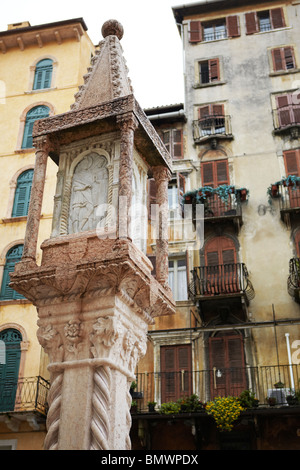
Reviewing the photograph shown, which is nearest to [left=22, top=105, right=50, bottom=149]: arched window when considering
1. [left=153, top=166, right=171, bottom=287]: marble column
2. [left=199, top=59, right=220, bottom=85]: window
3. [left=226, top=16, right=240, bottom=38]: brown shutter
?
[left=199, top=59, right=220, bottom=85]: window

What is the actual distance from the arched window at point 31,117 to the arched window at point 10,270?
16.1 ft

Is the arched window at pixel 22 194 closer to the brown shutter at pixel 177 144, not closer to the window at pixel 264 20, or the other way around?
the brown shutter at pixel 177 144

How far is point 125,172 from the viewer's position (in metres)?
7.81

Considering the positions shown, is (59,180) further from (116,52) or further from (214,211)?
(214,211)

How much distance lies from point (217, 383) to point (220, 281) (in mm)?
3448

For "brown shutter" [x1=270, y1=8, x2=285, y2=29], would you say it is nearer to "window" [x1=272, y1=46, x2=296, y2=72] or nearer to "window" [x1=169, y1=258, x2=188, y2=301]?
"window" [x1=272, y1=46, x2=296, y2=72]

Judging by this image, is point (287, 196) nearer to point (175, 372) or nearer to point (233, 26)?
point (175, 372)

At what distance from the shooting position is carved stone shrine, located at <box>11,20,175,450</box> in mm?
6703

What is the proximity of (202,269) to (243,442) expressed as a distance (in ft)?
19.5

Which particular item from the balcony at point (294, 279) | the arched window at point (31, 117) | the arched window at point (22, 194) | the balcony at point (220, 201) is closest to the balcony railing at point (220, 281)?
the balcony at point (294, 279)

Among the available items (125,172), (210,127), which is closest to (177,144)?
(210,127)

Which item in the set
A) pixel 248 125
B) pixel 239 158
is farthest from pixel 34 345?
pixel 248 125

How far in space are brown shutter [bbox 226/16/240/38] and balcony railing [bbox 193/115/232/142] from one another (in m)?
4.69

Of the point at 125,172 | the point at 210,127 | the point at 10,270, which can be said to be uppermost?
the point at 210,127
